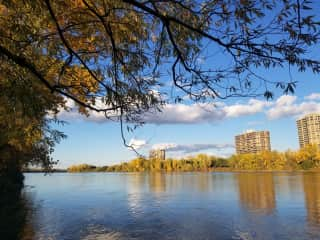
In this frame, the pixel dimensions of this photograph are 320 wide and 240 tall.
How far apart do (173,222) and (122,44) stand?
13671 mm

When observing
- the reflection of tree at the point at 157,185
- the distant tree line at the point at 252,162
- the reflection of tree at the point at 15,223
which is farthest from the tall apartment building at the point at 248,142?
the distant tree line at the point at 252,162

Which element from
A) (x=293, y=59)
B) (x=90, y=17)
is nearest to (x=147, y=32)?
(x=90, y=17)

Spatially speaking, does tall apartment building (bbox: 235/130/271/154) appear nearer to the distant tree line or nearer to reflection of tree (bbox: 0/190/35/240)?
reflection of tree (bbox: 0/190/35/240)

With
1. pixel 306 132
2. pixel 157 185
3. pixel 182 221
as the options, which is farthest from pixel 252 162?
pixel 182 221

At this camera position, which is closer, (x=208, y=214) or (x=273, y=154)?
(x=208, y=214)

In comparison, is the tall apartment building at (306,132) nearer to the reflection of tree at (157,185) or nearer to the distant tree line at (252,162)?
the distant tree line at (252,162)

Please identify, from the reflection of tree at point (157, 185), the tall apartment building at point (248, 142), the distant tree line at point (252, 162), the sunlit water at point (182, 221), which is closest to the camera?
the tall apartment building at point (248, 142)

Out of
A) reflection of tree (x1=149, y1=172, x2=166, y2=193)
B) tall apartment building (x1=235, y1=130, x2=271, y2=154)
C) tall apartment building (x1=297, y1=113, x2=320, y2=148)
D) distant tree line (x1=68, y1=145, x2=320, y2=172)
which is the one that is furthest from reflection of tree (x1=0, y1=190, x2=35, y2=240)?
tall apartment building (x1=297, y1=113, x2=320, y2=148)

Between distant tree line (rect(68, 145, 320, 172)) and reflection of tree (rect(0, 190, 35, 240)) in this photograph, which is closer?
reflection of tree (rect(0, 190, 35, 240))

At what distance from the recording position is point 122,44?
16.3ft

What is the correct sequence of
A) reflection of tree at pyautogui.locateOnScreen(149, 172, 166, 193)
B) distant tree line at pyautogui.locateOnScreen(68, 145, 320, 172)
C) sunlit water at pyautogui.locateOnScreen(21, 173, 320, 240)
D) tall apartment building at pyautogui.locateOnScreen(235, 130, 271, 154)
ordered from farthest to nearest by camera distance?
distant tree line at pyautogui.locateOnScreen(68, 145, 320, 172), reflection of tree at pyautogui.locateOnScreen(149, 172, 166, 193), sunlit water at pyautogui.locateOnScreen(21, 173, 320, 240), tall apartment building at pyautogui.locateOnScreen(235, 130, 271, 154)

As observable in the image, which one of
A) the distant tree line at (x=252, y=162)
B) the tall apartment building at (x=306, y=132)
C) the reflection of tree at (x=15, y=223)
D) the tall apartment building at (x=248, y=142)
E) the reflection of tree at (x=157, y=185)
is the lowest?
the reflection of tree at (x=15, y=223)

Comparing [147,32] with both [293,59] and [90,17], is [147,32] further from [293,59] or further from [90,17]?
[293,59]

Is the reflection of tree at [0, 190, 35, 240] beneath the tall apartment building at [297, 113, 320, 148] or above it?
beneath
